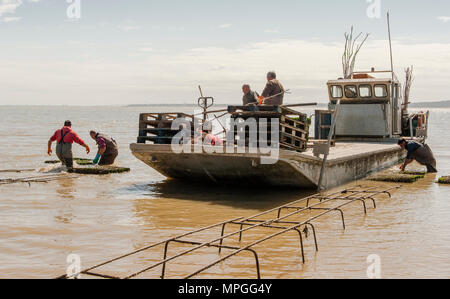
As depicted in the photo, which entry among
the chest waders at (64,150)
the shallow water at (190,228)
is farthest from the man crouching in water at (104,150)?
the shallow water at (190,228)

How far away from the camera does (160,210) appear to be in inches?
372

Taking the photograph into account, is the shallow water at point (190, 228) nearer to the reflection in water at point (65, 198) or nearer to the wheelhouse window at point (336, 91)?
the reflection in water at point (65, 198)

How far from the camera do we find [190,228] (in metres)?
7.99

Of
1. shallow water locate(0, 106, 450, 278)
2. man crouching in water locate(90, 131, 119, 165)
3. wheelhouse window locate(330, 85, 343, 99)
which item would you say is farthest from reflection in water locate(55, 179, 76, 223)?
wheelhouse window locate(330, 85, 343, 99)

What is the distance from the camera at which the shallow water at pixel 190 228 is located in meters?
6.04

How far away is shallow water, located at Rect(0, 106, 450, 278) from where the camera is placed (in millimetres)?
6043

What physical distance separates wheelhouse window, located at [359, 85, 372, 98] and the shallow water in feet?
19.1

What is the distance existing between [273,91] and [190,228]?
4596 mm

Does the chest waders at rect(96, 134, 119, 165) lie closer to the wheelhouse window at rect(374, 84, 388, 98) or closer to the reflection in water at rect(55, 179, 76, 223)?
the reflection in water at rect(55, 179, 76, 223)

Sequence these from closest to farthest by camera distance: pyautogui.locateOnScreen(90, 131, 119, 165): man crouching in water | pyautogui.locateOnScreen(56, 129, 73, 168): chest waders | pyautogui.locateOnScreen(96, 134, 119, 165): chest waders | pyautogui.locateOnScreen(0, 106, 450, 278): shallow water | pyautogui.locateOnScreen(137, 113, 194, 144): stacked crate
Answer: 1. pyautogui.locateOnScreen(0, 106, 450, 278): shallow water
2. pyautogui.locateOnScreen(137, 113, 194, 144): stacked crate
3. pyautogui.locateOnScreen(56, 129, 73, 168): chest waders
4. pyautogui.locateOnScreen(90, 131, 119, 165): man crouching in water
5. pyautogui.locateOnScreen(96, 134, 119, 165): chest waders

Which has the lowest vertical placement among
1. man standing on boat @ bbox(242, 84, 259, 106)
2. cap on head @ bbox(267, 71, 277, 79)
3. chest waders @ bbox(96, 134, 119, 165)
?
chest waders @ bbox(96, 134, 119, 165)

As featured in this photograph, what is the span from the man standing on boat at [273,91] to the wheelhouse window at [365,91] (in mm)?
7312

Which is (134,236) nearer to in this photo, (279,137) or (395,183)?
(279,137)

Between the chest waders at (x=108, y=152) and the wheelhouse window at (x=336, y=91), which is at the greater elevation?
the wheelhouse window at (x=336, y=91)
